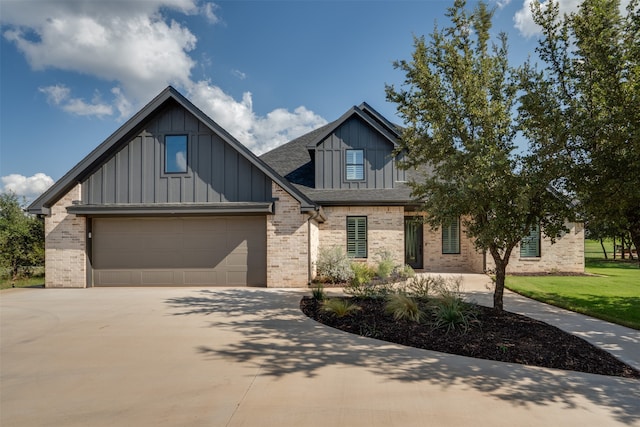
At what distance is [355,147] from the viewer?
629 inches

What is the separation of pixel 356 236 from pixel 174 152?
25.6 feet

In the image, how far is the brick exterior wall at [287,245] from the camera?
12422mm

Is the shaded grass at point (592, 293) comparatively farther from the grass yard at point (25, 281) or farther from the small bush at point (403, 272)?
the grass yard at point (25, 281)

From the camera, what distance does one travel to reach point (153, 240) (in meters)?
13.0

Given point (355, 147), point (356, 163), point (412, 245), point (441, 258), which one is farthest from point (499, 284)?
point (355, 147)

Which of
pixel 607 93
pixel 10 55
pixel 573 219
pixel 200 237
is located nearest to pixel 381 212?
pixel 200 237

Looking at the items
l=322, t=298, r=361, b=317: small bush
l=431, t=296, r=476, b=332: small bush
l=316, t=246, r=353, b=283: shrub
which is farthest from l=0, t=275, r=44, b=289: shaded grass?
l=431, t=296, r=476, b=332: small bush

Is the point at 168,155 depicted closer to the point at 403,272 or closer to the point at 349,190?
the point at 349,190

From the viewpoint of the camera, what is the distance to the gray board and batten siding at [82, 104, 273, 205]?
12.7 m

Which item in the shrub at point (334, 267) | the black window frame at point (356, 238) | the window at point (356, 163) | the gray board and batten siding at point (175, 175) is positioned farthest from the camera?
the window at point (356, 163)

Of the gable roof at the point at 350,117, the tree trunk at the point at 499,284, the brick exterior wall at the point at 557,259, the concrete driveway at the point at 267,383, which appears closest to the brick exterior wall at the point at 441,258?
the brick exterior wall at the point at 557,259

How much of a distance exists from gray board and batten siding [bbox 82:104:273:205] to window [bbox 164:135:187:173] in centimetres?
14

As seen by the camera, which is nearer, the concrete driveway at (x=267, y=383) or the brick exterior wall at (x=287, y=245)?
the concrete driveway at (x=267, y=383)

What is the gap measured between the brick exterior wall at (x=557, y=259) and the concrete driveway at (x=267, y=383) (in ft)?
40.3
